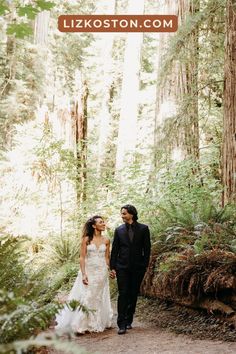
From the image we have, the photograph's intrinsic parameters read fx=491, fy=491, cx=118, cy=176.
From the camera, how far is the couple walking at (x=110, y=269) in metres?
6.90

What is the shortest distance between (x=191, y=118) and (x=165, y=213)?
2.10 metres

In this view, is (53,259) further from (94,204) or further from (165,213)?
(165,213)

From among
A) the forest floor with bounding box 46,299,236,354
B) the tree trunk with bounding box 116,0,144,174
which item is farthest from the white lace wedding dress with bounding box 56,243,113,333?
the tree trunk with bounding box 116,0,144,174

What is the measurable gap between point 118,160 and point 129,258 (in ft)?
38.9

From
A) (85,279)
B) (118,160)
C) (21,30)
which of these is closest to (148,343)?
(85,279)

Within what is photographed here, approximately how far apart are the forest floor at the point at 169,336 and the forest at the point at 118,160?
0.18m

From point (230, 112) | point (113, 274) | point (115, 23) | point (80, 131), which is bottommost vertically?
point (113, 274)

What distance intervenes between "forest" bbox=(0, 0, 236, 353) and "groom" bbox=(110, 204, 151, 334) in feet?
1.21

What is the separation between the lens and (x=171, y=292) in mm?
7215

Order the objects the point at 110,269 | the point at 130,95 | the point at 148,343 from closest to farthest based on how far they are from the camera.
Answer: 1. the point at 148,343
2. the point at 110,269
3. the point at 130,95

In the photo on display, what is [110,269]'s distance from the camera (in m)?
7.12

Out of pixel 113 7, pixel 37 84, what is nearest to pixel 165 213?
pixel 37 84

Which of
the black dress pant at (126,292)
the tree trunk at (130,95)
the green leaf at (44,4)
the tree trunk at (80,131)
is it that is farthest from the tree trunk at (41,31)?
the green leaf at (44,4)

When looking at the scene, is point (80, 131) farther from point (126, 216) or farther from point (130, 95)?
point (126, 216)
